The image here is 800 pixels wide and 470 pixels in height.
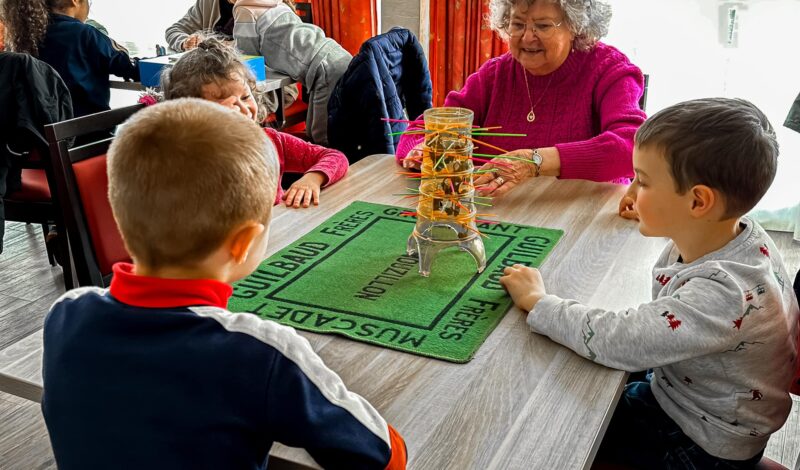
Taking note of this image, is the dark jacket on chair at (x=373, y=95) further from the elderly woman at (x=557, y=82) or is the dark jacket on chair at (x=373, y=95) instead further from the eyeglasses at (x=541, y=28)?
the eyeglasses at (x=541, y=28)

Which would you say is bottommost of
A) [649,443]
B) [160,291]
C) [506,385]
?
[649,443]

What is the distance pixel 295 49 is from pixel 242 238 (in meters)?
3.18

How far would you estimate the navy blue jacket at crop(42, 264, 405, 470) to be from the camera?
0.86m

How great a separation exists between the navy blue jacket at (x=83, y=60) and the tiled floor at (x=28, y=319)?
77 centimetres

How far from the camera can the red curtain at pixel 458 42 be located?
4266mm

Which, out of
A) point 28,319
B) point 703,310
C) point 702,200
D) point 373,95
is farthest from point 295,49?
point 703,310

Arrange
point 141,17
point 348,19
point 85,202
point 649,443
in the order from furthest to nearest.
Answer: point 141,17 < point 348,19 < point 85,202 < point 649,443

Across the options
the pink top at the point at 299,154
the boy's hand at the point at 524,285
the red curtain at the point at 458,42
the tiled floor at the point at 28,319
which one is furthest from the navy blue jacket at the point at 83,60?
the boy's hand at the point at 524,285

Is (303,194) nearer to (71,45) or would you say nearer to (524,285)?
(524,285)

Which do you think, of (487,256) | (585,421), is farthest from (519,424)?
(487,256)

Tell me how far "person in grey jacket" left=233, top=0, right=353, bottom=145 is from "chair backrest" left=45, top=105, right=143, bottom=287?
2.15 metres

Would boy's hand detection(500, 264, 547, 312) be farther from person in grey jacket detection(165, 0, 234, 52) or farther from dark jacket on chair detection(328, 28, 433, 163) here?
person in grey jacket detection(165, 0, 234, 52)

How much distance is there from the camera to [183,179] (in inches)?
34.6

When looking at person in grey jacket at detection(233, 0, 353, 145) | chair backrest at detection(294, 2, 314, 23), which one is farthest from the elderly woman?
chair backrest at detection(294, 2, 314, 23)
